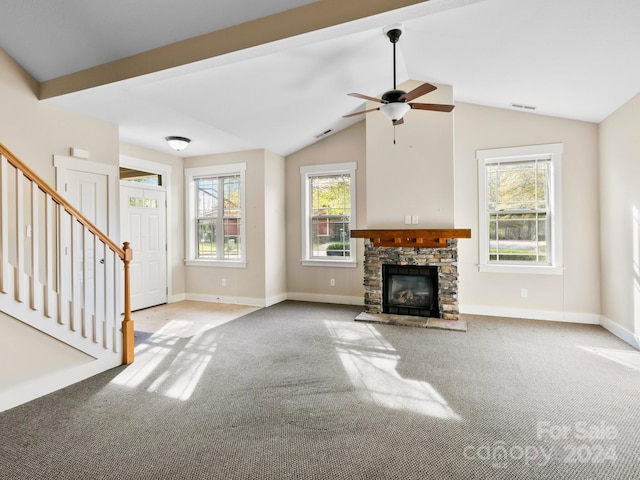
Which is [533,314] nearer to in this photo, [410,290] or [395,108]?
[410,290]

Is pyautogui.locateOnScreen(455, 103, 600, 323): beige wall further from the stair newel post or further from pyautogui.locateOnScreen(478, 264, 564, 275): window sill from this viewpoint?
the stair newel post

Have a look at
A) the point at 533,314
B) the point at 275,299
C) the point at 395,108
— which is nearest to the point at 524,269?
the point at 533,314

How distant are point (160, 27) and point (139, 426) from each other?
3008 mm

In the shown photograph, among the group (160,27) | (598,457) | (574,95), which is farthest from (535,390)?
(160,27)

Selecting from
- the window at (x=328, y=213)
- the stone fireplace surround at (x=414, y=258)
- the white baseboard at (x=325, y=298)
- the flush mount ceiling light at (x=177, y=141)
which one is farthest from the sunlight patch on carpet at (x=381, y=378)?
the flush mount ceiling light at (x=177, y=141)

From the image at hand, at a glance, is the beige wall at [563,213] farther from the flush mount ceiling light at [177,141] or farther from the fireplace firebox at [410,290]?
the flush mount ceiling light at [177,141]

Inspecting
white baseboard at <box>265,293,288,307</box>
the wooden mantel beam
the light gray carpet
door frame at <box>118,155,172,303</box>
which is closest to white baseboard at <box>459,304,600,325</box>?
the light gray carpet

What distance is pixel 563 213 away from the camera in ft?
15.3

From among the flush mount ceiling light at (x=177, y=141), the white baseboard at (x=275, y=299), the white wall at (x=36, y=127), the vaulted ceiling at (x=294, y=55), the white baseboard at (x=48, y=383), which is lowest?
the white baseboard at (x=48, y=383)

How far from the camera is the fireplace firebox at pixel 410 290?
16.0ft

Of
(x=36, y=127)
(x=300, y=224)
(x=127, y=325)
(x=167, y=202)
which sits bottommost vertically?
(x=127, y=325)

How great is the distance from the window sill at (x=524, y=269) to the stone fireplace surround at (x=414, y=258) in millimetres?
706

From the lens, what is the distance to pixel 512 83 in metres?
4.04

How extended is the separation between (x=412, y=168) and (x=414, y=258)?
4.31 ft
